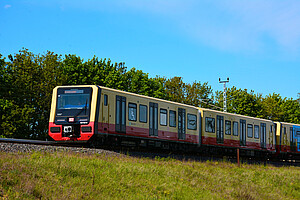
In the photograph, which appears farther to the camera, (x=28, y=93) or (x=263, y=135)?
(x=28, y=93)

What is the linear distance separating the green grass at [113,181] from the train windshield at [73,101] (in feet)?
Answer: 12.4

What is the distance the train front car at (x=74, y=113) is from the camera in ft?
64.5

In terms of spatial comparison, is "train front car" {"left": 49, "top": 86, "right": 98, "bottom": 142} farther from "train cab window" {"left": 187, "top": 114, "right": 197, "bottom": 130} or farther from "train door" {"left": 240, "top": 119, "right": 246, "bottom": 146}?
"train door" {"left": 240, "top": 119, "right": 246, "bottom": 146}

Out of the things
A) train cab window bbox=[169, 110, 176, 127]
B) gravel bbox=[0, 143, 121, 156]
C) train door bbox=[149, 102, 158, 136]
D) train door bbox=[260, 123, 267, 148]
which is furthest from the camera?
train door bbox=[260, 123, 267, 148]

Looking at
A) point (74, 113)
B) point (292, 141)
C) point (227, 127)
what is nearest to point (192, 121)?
point (227, 127)

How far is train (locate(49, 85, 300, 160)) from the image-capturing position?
2002 centimetres

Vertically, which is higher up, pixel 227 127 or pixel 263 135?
pixel 227 127

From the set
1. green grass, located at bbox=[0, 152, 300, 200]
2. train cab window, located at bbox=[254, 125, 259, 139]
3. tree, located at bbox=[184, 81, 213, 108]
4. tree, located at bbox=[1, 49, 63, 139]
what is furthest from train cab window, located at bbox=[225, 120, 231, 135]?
tree, located at bbox=[184, 81, 213, 108]

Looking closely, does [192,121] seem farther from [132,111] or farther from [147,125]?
[132,111]

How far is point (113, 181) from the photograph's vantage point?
12.2 metres

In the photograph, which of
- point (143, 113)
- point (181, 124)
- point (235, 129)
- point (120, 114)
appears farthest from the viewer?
point (235, 129)

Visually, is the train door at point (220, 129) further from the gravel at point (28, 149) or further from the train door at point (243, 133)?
the gravel at point (28, 149)

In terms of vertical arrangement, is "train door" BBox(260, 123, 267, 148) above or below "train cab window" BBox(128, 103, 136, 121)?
below

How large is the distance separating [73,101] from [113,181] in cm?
902
